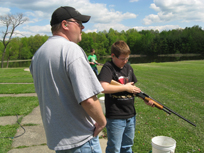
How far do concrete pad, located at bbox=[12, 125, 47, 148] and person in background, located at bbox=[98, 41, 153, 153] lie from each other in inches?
78.3

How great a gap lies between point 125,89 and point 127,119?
0.50 meters

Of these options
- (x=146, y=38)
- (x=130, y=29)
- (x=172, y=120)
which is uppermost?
(x=130, y=29)

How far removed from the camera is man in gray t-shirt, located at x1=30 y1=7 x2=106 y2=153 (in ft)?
4.80

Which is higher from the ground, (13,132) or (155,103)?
(155,103)

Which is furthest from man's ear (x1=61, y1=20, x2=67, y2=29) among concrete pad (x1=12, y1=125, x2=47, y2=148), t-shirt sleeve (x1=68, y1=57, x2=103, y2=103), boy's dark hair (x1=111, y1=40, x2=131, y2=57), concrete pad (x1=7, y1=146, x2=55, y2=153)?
concrete pad (x1=12, y1=125, x2=47, y2=148)

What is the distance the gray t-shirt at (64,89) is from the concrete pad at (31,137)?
2656mm

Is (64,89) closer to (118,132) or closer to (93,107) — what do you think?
(93,107)

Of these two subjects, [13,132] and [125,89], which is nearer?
[125,89]

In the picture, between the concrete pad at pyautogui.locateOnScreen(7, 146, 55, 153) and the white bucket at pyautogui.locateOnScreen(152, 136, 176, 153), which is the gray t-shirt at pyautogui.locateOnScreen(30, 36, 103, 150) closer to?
the white bucket at pyautogui.locateOnScreen(152, 136, 176, 153)

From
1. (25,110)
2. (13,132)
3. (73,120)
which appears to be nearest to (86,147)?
(73,120)

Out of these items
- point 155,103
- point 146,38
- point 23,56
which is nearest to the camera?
point 155,103

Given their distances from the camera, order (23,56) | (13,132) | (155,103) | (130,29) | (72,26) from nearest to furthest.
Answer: (72,26)
(155,103)
(13,132)
(23,56)
(130,29)

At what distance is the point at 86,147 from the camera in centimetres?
167

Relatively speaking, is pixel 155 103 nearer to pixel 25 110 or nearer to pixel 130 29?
pixel 25 110
